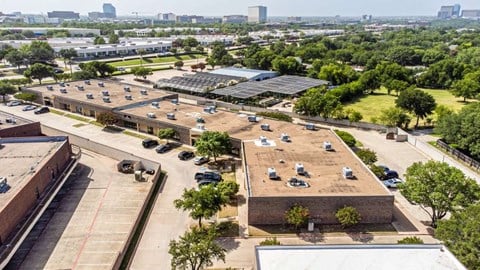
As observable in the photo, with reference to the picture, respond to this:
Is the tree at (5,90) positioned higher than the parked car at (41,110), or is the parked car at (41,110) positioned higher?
the tree at (5,90)

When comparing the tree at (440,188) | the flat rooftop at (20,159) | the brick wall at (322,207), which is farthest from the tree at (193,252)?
the tree at (440,188)

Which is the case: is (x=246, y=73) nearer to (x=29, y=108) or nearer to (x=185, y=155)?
(x=29, y=108)

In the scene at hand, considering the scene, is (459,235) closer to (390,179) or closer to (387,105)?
(390,179)

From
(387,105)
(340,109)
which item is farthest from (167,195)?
(387,105)

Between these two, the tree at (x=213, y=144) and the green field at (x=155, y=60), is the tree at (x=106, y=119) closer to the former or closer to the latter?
the tree at (x=213, y=144)

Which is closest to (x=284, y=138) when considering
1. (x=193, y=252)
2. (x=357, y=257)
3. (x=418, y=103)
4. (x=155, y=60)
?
(x=357, y=257)

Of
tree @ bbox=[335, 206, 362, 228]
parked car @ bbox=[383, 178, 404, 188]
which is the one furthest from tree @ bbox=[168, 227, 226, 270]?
parked car @ bbox=[383, 178, 404, 188]

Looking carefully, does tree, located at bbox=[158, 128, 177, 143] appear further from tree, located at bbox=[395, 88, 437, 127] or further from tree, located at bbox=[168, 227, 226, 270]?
tree, located at bbox=[395, 88, 437, 127]
